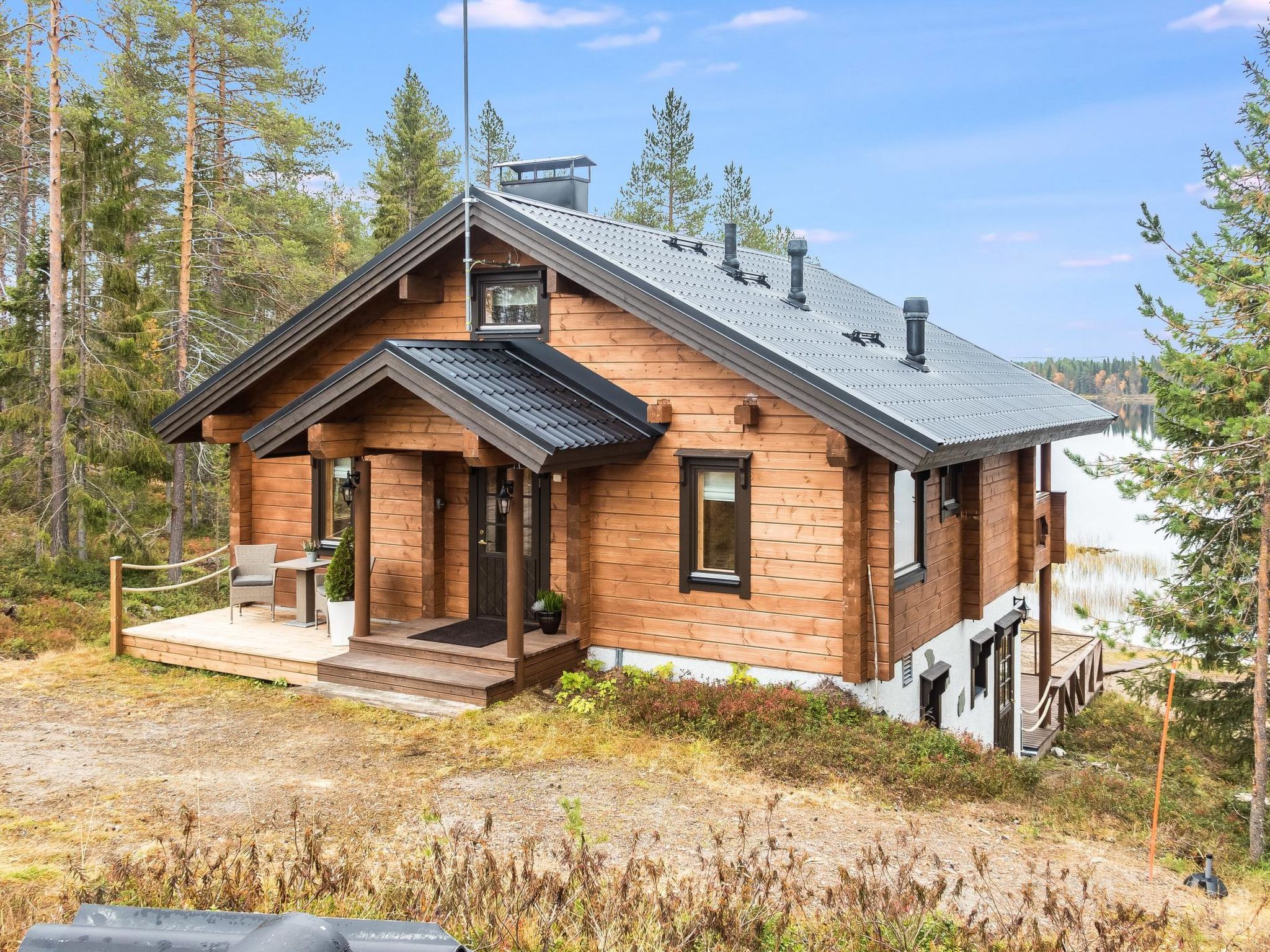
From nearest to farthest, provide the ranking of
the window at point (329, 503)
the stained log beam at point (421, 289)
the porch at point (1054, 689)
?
the stained log beam at point (421, 289) → the window at point (329, 503) → the porch at point (1054, 689)

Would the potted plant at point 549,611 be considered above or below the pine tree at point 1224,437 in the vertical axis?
below

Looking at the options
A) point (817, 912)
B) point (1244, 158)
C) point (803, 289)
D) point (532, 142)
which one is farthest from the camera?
point (532, 142)

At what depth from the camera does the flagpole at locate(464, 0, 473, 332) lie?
11.1 meters

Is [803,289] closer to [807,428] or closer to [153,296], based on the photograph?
[807,428]

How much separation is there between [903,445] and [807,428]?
51.2 inches

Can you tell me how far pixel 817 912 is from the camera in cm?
509

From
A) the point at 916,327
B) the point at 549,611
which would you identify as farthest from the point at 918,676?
the point at 916,327

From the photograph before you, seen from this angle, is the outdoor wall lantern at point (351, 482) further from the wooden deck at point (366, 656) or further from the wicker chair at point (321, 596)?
the wooden deck at point (366, 656)

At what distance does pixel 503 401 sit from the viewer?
33.2 feet

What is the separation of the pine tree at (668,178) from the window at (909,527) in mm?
28036

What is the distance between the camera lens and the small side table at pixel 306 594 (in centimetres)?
1291

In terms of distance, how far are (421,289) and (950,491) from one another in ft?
22.3

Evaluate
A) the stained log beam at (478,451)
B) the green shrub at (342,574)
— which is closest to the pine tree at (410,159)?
the green shrub at (342,574)

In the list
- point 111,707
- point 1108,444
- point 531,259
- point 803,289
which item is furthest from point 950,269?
point 111,707
